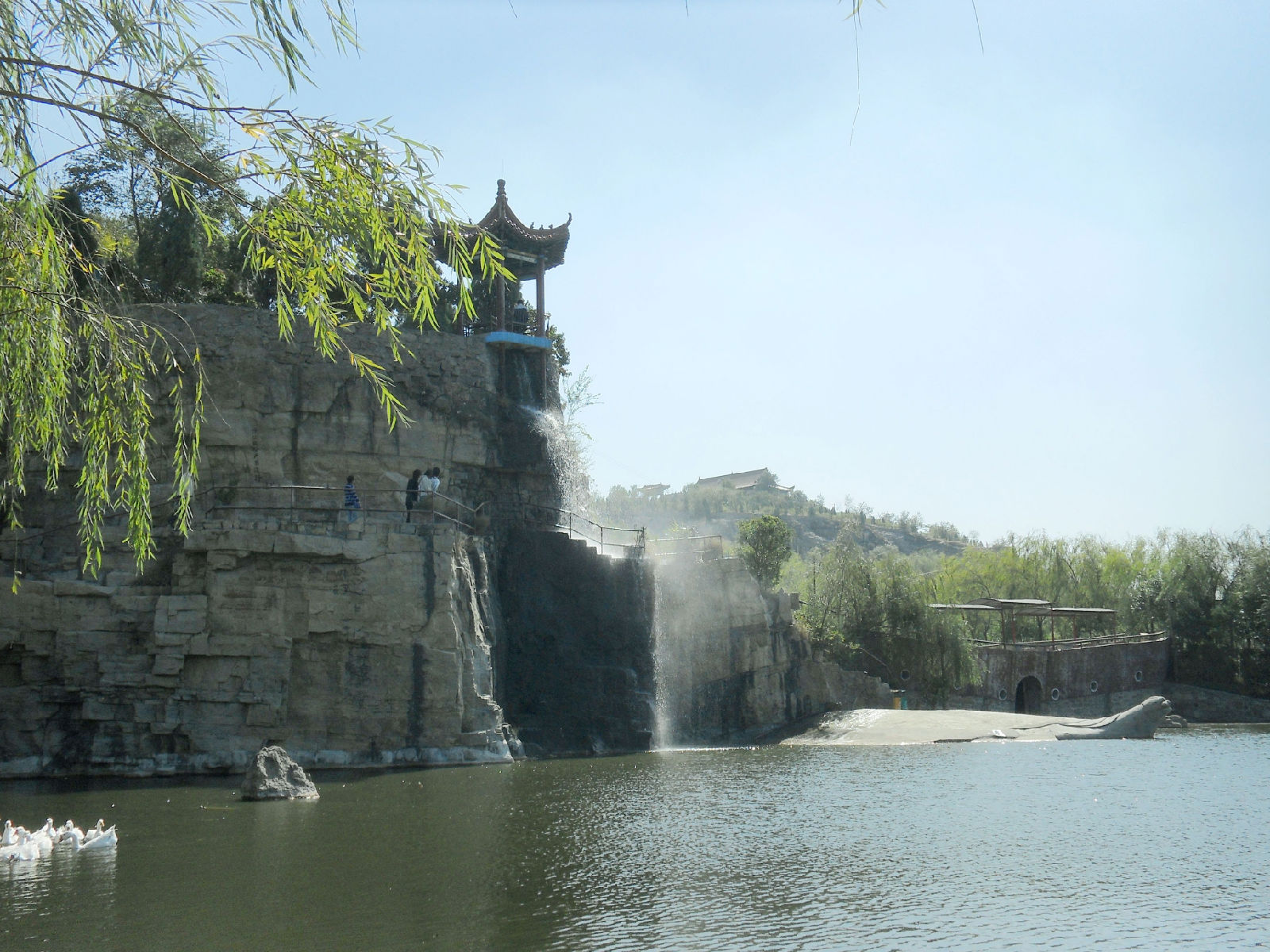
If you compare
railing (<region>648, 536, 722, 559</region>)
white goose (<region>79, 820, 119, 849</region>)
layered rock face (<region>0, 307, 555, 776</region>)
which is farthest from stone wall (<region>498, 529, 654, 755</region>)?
white goose (<region>79, 820, 119, 849</region>)

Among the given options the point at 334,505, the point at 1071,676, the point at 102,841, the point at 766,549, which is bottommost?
the point at 102,841

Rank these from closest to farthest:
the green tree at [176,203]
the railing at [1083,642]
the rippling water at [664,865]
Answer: the green tree at [176,203]
the rippling water at [664,865]
the railing at [1083,642]

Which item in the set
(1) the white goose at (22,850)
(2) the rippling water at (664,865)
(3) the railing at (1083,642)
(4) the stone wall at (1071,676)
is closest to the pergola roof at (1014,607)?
(3) the railing at (1083,642)

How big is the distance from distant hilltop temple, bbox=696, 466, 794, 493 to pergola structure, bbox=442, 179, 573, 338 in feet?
237

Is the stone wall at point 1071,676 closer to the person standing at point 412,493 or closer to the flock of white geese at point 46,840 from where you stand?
the person standing at point 412,493

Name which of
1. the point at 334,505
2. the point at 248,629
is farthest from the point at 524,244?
the point at 248,629

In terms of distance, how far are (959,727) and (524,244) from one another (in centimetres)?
1940

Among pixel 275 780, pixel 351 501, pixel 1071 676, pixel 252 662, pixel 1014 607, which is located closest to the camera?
pixel 275 780

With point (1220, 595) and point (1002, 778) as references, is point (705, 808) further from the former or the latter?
point (1220, 595)

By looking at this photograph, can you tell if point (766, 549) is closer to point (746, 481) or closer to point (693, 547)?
point (693, 547)

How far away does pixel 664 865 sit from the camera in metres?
13.4

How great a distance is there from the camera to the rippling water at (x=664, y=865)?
10352 millimetres

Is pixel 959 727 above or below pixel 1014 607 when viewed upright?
below

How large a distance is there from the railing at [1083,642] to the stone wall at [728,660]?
8.82 metres
